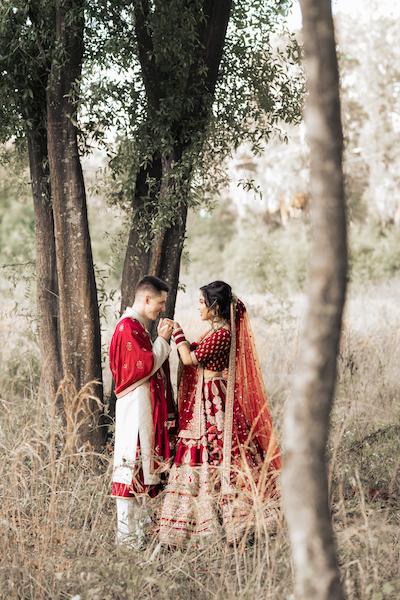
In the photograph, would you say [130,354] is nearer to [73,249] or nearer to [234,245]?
[73,249]

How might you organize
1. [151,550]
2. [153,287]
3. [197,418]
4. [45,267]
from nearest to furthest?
[151,550] → [153,287] → [197,418] → [45,267]

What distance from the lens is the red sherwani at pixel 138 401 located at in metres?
3.38

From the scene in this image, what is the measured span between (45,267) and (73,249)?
26.4 inches

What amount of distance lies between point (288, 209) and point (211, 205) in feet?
74.9

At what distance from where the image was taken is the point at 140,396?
3.45 m

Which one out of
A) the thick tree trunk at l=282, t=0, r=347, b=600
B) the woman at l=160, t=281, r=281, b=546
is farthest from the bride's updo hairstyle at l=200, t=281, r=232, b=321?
the thick tree trunk at l=282, t=0, r=347, b=600

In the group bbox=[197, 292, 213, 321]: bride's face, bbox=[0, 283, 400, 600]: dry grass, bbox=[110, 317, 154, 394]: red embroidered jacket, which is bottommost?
bbox=[0, 283, 400, 600]: dry grass

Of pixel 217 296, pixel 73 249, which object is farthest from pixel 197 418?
pixel 73 249

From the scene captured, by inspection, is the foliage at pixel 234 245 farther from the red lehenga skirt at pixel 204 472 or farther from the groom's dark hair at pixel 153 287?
the groom's dark hair at pixel 153 287

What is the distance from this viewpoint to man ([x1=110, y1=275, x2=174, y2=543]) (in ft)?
11.0

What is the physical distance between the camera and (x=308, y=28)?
4.85ft

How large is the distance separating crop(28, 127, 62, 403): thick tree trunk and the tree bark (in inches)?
27.1

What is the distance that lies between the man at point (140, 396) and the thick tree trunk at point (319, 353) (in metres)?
1.97

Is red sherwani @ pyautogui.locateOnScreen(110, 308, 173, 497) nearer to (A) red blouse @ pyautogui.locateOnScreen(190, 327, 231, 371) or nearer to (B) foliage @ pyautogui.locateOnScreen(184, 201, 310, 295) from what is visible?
(A) red blouse @ pyautogui.locateOnScreen(190, 327, 231, 371)
